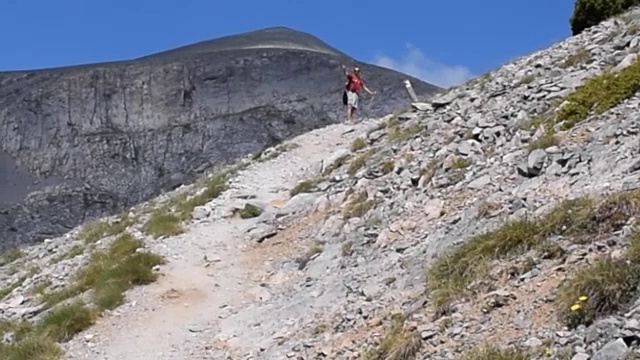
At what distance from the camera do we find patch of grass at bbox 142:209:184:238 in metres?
18.7

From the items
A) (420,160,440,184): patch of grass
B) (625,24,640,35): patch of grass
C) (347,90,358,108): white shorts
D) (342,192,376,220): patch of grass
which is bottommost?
(342,192,376,220): patch of grass

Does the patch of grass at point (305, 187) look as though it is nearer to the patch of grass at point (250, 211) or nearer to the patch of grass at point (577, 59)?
the patch of grass at point (250, 211)

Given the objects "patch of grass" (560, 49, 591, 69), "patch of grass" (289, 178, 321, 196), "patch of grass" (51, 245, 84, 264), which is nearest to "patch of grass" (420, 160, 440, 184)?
"patch of grass" (560, 49, 591, 69)

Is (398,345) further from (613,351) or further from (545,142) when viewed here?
A: (545,142)

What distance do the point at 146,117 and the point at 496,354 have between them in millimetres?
67036

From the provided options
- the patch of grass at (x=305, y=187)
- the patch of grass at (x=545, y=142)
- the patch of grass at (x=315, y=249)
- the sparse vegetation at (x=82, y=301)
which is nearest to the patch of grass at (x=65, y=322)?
the sparse vegetation at (x=82, y=301)

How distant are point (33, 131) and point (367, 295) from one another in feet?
218

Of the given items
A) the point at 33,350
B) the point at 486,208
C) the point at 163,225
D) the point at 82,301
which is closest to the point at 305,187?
the point at 163,225

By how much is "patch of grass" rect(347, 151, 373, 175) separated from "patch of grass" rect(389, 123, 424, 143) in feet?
2.33

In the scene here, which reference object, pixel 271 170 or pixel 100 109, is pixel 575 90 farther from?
pixel 100 109

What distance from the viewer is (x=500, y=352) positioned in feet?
25.7

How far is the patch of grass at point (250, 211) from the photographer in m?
19.8

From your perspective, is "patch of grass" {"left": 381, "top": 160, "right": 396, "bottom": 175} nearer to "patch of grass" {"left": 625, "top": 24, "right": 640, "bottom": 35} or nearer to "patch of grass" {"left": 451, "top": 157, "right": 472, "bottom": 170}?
"patch of grass" {"left": 451, "top": 157, "right": 472, "bottom": 170}

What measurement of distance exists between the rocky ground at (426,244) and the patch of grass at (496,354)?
0.02 meters
